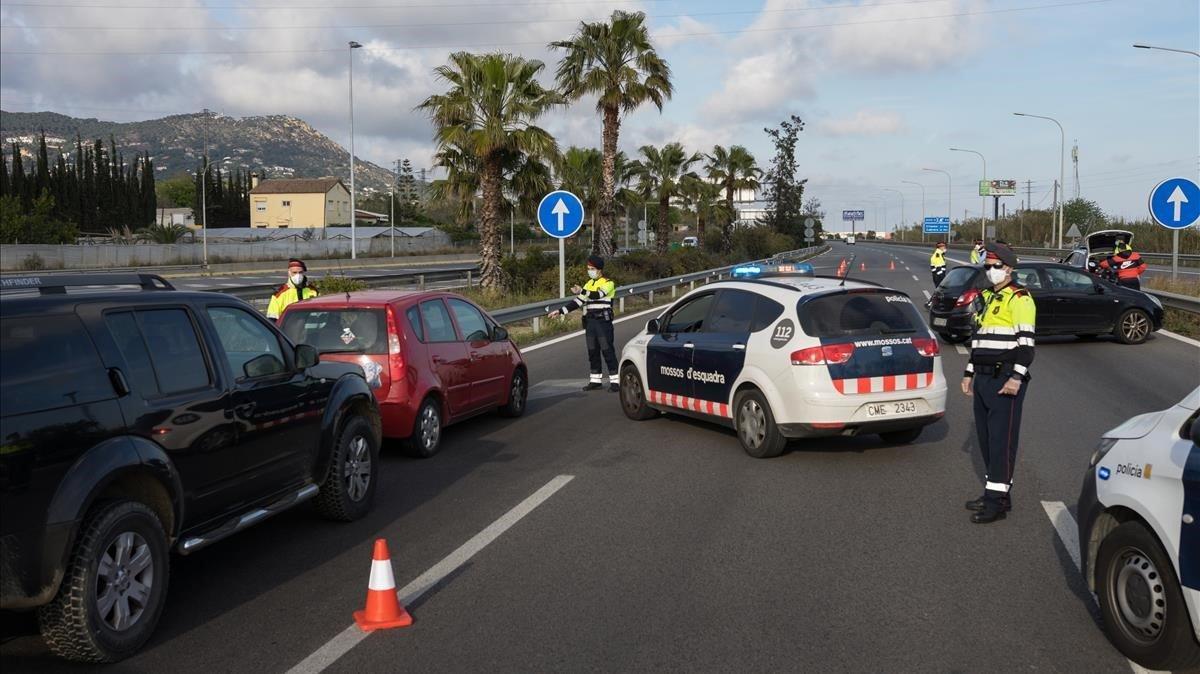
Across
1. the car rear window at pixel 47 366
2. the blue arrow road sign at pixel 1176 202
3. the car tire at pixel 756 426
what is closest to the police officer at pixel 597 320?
the car tire at pixel 756 426

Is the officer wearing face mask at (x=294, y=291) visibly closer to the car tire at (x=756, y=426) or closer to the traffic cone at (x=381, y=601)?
the car tire at (x=756, y=426)

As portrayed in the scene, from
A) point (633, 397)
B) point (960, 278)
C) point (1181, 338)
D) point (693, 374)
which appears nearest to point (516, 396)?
point (633, 397)

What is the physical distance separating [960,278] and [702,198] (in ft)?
123

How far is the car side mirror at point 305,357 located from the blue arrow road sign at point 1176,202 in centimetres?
1765

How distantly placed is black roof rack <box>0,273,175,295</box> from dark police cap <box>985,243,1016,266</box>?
18.0ft

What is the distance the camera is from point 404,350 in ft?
29.4

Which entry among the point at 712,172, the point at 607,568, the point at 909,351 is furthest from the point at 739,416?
the point at 712,172

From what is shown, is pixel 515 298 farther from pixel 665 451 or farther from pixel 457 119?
pixel 665 451

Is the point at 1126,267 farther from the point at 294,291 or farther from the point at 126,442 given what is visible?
the point at 126,442

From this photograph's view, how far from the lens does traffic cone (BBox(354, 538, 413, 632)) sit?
500 centimetres

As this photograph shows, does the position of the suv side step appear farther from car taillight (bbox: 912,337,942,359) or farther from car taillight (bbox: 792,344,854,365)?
car taillight (bbox: 912,337,942,359)

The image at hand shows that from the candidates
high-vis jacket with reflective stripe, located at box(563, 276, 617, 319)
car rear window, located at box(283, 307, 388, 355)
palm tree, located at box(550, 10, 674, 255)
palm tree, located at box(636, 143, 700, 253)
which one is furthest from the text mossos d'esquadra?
palm tree, located at box(636, 143, 700, 253)

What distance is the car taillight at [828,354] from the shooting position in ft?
27.9

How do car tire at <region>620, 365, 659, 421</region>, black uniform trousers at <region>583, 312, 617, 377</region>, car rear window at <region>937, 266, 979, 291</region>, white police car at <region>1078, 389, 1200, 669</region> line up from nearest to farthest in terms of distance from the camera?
white police car at <region>1078, 389, 1200, 669</region> < car tire at <region>620, 365, 659, 421</region> < black uniform trousers at <region>583, 312, 617, 377</region> < car rear window at <region>937, 266, 979, 291</region>
